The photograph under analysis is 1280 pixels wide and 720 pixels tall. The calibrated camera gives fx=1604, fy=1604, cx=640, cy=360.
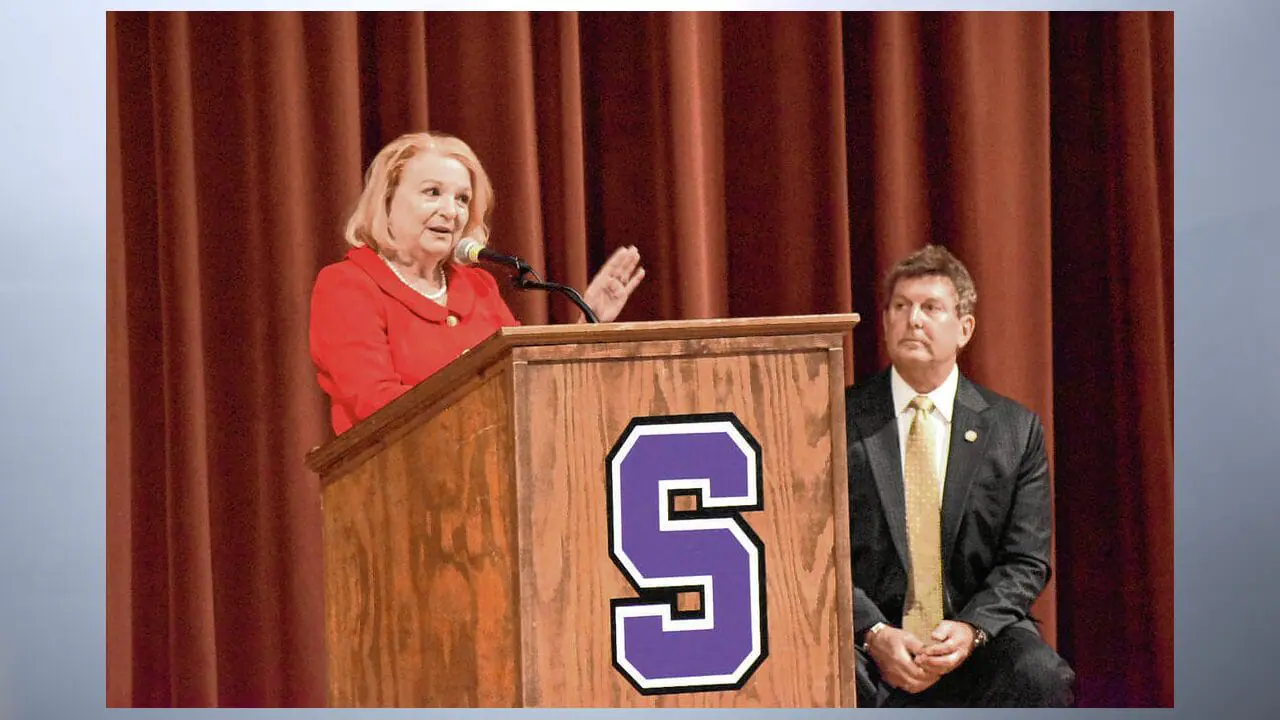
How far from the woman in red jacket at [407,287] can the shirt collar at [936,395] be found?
675 millimetres

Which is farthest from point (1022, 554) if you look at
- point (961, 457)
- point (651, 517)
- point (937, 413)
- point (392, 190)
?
point (392, 190)

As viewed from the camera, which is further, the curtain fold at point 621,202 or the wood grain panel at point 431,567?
the curtain fold at point 621,202

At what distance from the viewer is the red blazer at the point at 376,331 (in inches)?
130

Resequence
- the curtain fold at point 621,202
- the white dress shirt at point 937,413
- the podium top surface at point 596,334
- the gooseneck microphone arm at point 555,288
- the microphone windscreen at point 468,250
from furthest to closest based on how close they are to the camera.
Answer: the curtain fold at point 621,202 → the white dress shirt at point 937,413 → the microphone windscreen at point 468,250 → the gooseneck microphone arm at point 555,288 → the podium top surface at point 596,334

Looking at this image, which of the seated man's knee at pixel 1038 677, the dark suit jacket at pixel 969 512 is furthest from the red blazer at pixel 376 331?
the seated man's knee at pixel 1038 677

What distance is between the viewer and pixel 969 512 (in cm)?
364

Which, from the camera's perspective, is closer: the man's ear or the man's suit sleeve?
the man's suit sleeve

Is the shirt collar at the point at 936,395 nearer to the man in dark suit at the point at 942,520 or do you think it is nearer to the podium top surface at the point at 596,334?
the man in dark suit at the point at 942,520

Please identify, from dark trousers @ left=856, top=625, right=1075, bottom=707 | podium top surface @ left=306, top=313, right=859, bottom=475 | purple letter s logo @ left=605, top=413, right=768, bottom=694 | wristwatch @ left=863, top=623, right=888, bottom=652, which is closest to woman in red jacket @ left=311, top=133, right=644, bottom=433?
podium top surface @ left=306, top=313, right=859, bottom=475

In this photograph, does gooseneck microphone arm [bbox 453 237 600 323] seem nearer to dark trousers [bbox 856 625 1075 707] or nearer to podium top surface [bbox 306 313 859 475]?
podium top surface [bbox 306 313 859 475]

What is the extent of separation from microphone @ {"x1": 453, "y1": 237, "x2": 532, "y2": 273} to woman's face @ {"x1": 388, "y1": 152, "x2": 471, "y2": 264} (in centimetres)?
22

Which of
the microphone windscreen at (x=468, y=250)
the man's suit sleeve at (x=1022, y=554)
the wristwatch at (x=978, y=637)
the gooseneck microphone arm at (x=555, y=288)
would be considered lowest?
the wristwatch at (x=978, y=637)

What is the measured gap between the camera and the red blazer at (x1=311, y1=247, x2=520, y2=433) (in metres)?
3.31
